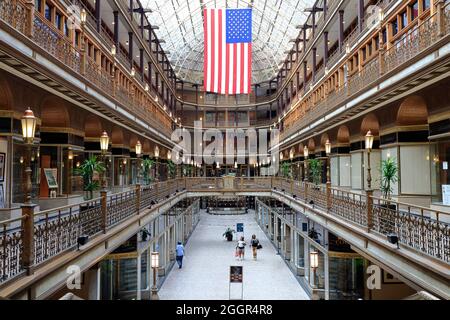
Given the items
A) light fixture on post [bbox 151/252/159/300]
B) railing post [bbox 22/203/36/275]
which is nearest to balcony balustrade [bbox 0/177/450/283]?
railing post [bbox 22/203/36/275]

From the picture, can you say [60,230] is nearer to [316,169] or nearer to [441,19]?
[441,19]

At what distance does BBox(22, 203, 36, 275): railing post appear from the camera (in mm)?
6145

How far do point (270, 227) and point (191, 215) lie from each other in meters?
9.09

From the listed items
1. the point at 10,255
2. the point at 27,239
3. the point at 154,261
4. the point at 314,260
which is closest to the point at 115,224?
the point at 27,239

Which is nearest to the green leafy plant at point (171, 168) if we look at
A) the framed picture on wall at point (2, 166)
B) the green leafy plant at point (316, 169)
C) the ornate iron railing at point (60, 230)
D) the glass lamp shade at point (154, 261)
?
the green leafy plant at point (316, 169)

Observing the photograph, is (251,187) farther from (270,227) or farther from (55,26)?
(55,26)

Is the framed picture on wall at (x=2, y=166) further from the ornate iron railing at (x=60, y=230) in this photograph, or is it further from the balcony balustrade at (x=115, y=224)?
the ornate iron railing at (x=60, y=230)

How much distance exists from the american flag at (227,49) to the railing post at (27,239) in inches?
795

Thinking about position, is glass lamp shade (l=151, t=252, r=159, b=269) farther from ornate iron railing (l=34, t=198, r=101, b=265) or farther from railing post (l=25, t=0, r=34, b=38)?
railing post (l=25, t=0, r=34, b=38)

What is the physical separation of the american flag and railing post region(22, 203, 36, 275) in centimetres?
2020

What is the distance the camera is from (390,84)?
12.2 metres

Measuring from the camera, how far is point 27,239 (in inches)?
245
